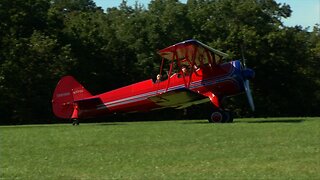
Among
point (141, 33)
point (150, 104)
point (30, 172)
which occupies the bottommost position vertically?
point (30, 172)

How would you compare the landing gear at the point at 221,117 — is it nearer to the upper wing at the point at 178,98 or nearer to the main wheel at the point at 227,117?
the main wheel at the point at 227,117

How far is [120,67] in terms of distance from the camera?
4503cm

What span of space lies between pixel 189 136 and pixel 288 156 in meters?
4.85

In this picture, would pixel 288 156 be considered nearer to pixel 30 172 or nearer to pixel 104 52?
pixel 30 172

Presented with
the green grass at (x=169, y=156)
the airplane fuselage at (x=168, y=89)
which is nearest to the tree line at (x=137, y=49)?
the airplane fuselage at (x=168, y=89)

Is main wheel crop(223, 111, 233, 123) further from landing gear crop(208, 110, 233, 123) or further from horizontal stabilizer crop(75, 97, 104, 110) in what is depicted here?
horizontal stabilizer crop(75, 97, 104, 110)

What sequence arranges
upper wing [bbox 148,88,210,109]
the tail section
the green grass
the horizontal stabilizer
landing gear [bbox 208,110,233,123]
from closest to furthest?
the green grass < landing gear [bbox 208,110,233,123] < upper wing [bbox 148,88,210,109] < the horizontal stabilizer < the tail section

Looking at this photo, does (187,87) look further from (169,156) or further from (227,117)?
(169,156)

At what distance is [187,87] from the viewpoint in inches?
1001

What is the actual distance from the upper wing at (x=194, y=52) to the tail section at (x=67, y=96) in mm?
5660

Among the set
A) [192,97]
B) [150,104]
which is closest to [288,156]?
[192,97]

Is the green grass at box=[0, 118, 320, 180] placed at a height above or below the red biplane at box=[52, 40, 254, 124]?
below

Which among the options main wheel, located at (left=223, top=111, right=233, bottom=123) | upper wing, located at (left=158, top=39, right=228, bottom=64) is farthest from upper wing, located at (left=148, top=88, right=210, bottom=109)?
upper wing, located at (left=158, top=39, right=228, bottom=64)

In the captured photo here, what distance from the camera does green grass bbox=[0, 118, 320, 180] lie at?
934 centimetres
